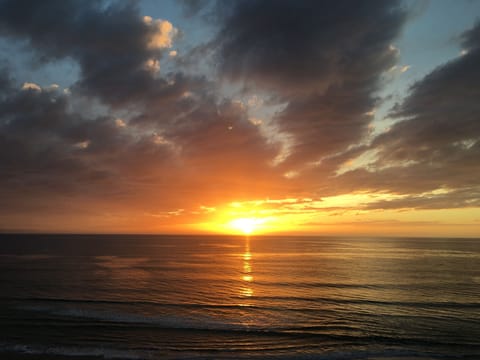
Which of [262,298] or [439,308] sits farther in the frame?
[262,298]

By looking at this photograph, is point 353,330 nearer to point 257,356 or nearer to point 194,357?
point 257,356

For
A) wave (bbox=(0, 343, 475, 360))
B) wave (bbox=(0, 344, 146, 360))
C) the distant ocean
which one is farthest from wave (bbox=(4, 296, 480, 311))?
wave (bbox=(0, 344, 146, 360))

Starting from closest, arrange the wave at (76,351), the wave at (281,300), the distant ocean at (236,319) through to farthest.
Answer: the wave at (76,351) → the distant ocean at (236,319) → the wave at (281,300)

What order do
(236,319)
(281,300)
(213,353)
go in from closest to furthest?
(213,353) < (236,319) < (281,300)

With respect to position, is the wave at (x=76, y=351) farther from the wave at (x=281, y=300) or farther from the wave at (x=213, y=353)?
the wave at (x=281, y=300)

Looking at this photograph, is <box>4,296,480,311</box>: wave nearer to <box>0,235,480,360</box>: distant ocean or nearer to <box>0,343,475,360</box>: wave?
<box>0,235,480,360</box>: distant ocean

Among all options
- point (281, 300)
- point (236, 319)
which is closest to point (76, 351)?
point (236, 319)

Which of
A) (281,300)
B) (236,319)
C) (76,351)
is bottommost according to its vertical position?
(281,300)

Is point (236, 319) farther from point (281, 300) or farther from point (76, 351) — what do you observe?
point (76, 351)

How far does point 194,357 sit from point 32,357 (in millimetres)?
10292

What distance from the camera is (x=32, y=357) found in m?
19.6

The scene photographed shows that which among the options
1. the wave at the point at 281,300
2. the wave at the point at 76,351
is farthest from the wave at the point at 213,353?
the wave at the point at 281,300

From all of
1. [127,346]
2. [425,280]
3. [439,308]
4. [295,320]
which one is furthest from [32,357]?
[425,280]

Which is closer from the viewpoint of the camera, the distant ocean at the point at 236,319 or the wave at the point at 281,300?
the distant ocean at the point at 236,319
